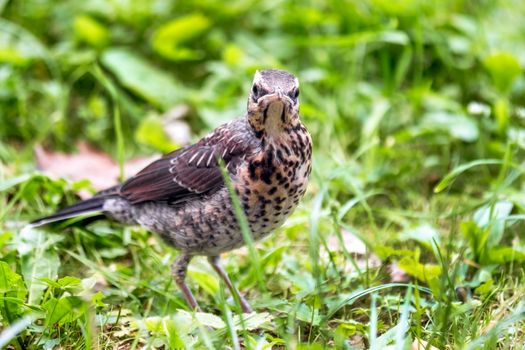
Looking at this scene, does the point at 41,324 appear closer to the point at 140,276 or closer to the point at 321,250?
the point at 140,276

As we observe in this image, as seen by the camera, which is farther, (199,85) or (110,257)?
(199,85)

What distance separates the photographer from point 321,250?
14.4 ft

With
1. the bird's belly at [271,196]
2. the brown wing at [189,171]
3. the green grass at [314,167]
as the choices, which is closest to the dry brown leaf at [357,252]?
the green grass at [314,167]

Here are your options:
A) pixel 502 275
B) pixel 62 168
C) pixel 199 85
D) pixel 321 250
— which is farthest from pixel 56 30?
pixel 502 275

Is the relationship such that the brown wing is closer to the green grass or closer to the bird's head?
the bird's head

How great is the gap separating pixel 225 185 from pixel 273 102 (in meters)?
0.50

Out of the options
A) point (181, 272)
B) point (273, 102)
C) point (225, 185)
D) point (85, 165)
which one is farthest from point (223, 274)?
point (85, 165)

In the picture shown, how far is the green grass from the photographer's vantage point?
3375 mm

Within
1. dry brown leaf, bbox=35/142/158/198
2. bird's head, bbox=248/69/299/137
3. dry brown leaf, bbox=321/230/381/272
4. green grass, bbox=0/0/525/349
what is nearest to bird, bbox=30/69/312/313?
bird's head, bbox=248/69/299/137

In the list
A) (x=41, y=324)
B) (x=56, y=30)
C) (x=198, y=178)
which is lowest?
(x=41, y=324)

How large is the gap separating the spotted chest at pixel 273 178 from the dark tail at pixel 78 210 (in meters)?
0.97

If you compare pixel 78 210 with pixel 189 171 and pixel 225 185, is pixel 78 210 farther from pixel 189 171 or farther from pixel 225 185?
pixel 225 185

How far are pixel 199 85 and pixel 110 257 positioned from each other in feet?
7.82

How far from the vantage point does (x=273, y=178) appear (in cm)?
361
